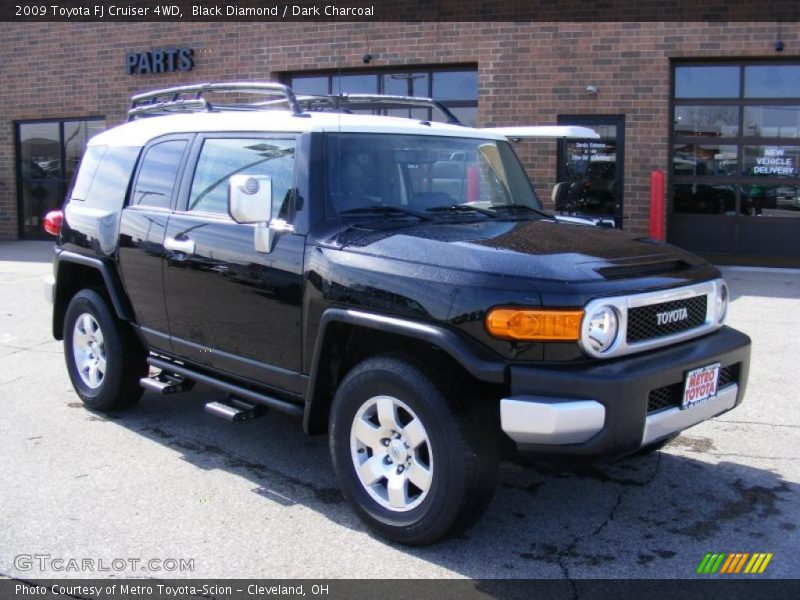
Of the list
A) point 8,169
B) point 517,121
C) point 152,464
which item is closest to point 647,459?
point 152,464

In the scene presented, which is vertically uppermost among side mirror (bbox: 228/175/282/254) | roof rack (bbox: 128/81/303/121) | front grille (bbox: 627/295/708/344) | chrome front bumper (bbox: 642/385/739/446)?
roof rack (bbox: 128/81/303/121)

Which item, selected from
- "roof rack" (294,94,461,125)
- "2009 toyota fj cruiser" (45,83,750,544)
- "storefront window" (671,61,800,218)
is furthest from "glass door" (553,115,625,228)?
"2009 toyota fj cruiser" (45,83,750,544)

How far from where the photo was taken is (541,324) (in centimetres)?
335

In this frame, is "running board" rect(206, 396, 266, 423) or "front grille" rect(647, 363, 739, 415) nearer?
"front grille" rect(647, 363, 739, 415)

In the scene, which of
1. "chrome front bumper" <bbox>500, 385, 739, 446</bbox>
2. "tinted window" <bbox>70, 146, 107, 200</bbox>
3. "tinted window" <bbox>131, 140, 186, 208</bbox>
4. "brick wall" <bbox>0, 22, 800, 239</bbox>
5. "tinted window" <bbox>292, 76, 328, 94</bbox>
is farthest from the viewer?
"tinted window" <bbox>292, 76, 328, 94</bbox>

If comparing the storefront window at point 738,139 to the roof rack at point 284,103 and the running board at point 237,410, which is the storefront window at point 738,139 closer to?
the roof rack at point 284,103

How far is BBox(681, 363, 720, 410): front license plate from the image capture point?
→ 12.0ft

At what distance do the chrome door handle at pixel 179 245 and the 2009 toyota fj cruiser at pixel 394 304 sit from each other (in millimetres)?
11

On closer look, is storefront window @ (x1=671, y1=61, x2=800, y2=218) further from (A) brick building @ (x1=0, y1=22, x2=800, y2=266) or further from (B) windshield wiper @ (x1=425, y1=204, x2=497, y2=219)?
(B) windshield wiper @ (x1=425, y1=204, x2=497, y2=219)

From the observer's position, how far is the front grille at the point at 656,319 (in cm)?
359

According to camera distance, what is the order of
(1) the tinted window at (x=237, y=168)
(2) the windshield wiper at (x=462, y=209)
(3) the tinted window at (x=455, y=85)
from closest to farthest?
(1) the tinted window at (x=237, y=168) → (2) the windshield wiper at (x=462, y=209) → (3) the tinted window at (x=455, y=85)

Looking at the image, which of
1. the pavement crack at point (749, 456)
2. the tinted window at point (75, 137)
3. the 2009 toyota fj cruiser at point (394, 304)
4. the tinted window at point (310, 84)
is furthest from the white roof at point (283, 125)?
the tinted window at point (75, 137)

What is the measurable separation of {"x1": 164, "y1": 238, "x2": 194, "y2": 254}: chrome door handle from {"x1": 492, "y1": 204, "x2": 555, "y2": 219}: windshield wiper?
175 cm
